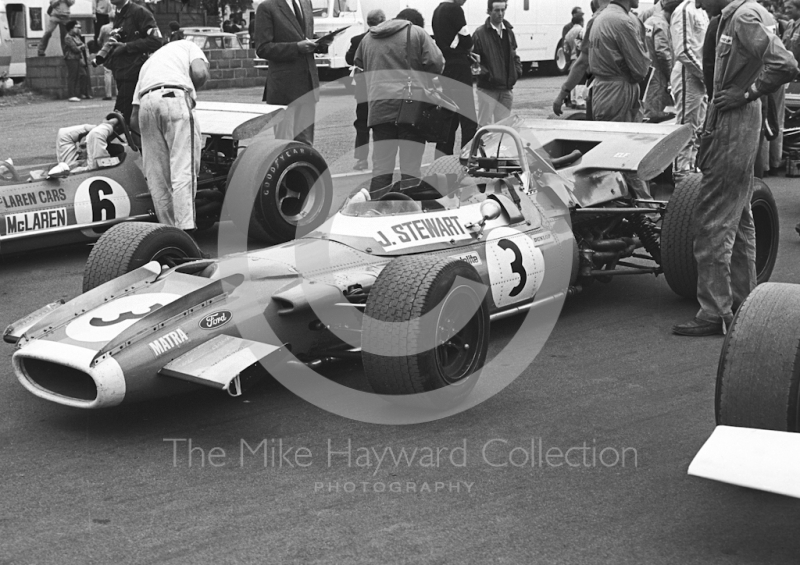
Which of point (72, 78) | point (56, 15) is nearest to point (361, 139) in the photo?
point (56, 15)

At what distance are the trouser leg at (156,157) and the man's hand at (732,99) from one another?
3.99 meters

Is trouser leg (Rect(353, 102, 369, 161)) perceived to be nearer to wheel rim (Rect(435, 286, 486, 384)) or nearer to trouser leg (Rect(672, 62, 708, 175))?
trouser leg (Rect(672, 62, 708, 175))

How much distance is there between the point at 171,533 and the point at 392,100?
226 inches

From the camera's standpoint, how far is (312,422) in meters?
4.59

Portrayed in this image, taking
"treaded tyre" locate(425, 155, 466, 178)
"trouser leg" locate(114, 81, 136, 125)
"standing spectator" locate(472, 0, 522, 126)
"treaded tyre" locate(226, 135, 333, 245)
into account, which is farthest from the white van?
"treaded tyre" locate(425, 155, 466, 178)

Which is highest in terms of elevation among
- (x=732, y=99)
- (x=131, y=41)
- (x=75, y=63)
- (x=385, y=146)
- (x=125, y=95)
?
(x=131, y=41)

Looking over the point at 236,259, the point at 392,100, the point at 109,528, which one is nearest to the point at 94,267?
the point at 236,259

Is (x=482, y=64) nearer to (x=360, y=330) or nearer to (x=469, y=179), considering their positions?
(x=469, y=179)

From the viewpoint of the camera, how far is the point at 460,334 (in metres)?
4.90

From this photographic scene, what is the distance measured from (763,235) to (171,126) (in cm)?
415

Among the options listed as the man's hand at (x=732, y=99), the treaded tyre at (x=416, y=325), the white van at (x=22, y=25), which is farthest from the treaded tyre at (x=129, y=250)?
the white van at (x=22, y=25)

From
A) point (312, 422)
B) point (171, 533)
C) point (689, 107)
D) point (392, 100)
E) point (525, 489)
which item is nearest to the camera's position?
point (171, 533)

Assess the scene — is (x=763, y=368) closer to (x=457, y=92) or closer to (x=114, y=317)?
(x=114, y=317)

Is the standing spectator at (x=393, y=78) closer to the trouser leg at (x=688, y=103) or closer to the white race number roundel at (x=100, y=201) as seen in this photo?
the white race number roundel at (x=100, y=201)
